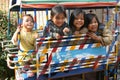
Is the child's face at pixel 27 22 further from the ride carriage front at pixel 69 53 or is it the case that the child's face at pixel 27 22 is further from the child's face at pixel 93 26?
the child's face at pixel 93 26

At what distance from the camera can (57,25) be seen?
5164 millimetres

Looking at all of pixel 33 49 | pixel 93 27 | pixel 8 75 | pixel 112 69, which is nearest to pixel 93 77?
pixel 112 69

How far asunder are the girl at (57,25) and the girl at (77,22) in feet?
0.63

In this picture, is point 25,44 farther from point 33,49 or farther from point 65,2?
point 65,2

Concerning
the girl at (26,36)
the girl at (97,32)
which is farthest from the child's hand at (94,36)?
the girl at (26,36)

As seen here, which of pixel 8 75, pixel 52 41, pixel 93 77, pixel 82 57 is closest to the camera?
pixel 52 41

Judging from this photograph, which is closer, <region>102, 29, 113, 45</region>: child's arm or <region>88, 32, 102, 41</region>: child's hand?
<region>88, 32, 102, 41</region>: child's hand

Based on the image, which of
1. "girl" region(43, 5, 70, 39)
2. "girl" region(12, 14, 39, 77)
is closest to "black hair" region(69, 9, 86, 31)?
"girl" region(43, 5, 70, 39)

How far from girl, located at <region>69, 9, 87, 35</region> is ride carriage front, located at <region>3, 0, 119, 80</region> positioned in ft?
0.36

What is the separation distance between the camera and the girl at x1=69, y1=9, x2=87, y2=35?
5.30 meters

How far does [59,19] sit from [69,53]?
53 cm

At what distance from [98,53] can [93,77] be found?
55 centimetres

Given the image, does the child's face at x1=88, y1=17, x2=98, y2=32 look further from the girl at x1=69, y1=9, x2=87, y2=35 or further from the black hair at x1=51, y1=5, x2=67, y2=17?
the black hair at x1=51, y1=5, x2=67, y2=17

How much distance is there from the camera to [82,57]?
5250 mm
